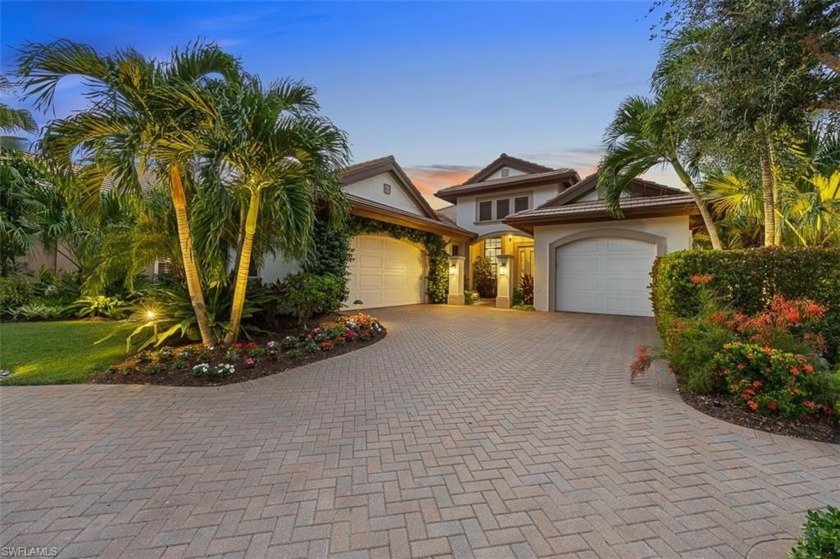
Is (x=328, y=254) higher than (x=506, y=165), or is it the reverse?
(x=506, y=165)

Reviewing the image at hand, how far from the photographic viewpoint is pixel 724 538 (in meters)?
2.17

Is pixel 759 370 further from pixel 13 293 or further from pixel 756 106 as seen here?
pixel 13 293

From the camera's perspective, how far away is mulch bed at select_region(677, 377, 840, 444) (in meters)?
3.52

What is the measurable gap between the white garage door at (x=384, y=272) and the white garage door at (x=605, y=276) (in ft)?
18.2

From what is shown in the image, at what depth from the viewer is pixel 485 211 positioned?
64.6 feet

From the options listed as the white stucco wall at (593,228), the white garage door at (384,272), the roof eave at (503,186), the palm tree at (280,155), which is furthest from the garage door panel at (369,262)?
the roof eave at (503,186)

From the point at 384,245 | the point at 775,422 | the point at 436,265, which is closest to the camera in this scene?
the point at 775,422

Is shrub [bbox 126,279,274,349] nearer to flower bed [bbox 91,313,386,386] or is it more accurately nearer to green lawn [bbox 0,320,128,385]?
flower bed [bbox 91,313,386,386]

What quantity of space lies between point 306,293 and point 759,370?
7.60m

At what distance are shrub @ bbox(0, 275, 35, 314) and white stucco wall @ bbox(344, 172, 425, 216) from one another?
32.1 ft

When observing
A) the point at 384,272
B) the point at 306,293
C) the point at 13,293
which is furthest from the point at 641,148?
the point at 13,293

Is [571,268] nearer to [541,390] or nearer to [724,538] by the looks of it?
[541,390]

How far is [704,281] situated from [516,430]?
170 inches

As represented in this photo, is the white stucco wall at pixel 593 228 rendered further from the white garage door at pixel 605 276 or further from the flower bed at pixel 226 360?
the flower bed at pixel 226 360
